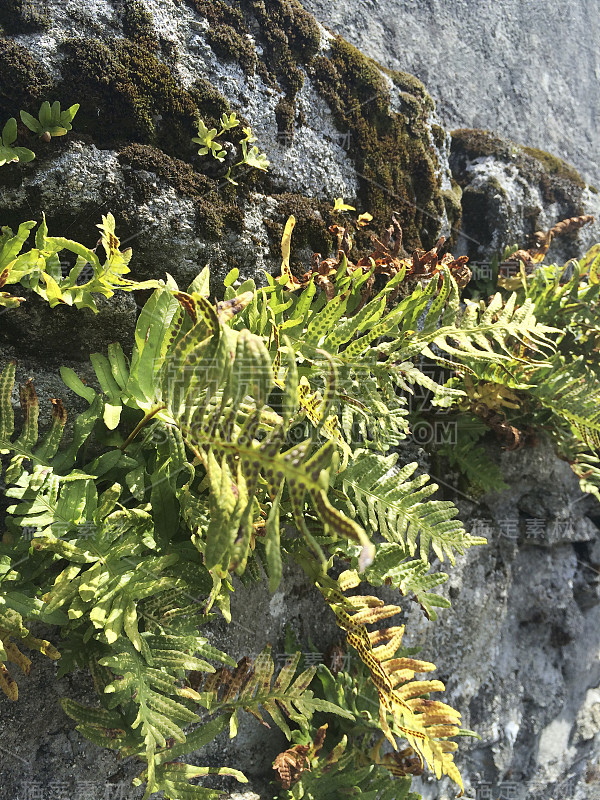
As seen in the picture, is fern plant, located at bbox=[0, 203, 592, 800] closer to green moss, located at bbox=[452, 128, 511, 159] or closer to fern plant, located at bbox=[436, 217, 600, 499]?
fern plant, located at bbox=[436, 217, 600, 499]

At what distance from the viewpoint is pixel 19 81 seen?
225cm

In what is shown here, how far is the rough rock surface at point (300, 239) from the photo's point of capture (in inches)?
90.8

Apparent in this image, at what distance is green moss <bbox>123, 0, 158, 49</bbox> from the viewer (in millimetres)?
2473

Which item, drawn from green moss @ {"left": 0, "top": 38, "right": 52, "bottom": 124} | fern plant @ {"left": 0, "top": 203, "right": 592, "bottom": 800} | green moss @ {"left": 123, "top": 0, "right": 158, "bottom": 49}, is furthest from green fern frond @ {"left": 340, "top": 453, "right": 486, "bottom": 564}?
green moss @ {"left": 123, "top": 0, "right": 158, "bottom": 49}

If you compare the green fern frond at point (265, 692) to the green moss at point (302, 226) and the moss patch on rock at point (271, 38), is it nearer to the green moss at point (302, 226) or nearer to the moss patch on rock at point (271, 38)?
the green moss at point (302, 226)

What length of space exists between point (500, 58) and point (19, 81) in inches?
Answer: 154

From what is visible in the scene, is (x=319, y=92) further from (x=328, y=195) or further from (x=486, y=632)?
(x=486, y=632)

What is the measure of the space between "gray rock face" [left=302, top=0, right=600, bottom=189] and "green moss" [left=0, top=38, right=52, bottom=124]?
1.96 meters

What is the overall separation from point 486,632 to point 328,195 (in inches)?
108

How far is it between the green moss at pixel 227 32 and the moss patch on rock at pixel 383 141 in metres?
0.42

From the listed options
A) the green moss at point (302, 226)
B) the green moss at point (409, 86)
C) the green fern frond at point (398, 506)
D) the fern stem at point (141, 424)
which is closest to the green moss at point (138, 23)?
the green moss at point (302, 226)

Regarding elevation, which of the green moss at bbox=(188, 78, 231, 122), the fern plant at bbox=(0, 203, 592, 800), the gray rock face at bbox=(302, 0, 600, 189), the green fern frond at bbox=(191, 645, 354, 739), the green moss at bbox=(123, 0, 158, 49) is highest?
the gray rock face at bbox=(302, 0, 600, 189)

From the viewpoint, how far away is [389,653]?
236cm

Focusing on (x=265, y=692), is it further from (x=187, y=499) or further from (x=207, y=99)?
(x=207, y=99)
